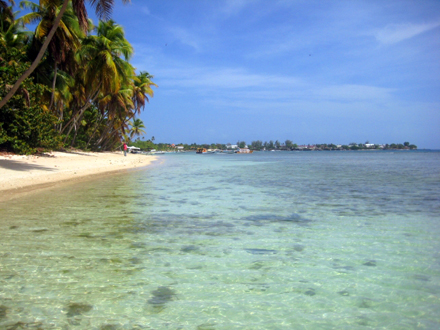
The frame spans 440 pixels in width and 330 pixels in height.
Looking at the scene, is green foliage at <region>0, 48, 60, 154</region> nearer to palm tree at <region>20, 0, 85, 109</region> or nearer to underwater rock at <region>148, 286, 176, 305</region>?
palm tree at <region>20, 0, 85, 109</region>

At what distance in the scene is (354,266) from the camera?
409 centimetres

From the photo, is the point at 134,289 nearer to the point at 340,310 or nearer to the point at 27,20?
the point at 340,310

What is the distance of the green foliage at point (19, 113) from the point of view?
17.5 meters

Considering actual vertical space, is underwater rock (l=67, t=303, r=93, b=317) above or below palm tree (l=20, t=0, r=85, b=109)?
below

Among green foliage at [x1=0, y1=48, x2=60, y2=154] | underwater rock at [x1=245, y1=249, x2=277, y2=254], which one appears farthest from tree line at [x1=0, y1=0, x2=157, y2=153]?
underwater rock at [x1=245, y1=249, x2=277, y2=254]

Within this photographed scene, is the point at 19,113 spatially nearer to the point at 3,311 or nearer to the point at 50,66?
the point at 50,66

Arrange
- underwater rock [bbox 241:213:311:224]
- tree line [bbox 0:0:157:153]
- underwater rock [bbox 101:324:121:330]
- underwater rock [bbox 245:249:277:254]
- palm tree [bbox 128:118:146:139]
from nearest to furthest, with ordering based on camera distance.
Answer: underwater rock [bbox 101:324:121:330], underwater rock [bbox 245:249:277:254], underwater rock [bbox 241:213:311:224], tree line [bbox 0:0:157:153], palm tree [bbox 128:118:146:139]

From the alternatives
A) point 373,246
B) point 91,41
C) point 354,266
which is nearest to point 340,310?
point 354,266

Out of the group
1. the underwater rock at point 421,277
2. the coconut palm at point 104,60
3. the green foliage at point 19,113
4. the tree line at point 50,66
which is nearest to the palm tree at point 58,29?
the tree line at point 50,66

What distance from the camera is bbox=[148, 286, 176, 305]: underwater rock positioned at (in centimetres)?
312

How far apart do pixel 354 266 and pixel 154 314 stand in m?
2.42

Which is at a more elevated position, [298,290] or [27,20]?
[27,20]

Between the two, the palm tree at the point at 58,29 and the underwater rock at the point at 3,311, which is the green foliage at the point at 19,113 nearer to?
the palm tree at the point at 58,29

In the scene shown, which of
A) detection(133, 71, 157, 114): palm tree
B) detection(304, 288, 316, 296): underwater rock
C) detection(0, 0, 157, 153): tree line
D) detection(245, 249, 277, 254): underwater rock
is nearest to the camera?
detection(304, 288, 316, 296): underwater rock
